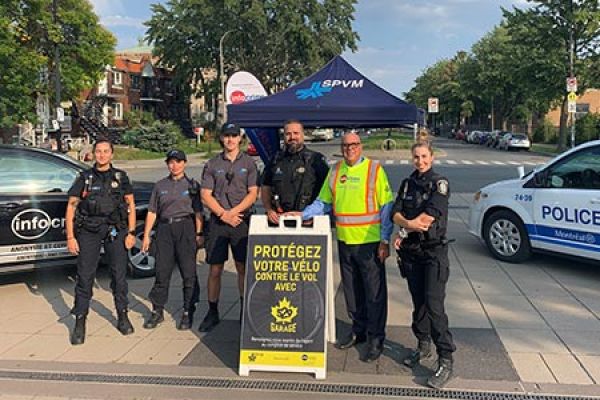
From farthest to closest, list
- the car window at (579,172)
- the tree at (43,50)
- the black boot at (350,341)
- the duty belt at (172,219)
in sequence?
the tree at (43,50) → the car window at (579,172) → the duty belt at (172,219) → the black boot at (350,341)

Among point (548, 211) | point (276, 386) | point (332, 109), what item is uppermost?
point (332, 109)

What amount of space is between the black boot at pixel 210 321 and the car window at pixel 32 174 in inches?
99.1

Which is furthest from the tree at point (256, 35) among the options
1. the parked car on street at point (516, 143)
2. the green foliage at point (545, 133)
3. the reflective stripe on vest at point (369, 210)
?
the reflective stripe on vest at point (369, 210)

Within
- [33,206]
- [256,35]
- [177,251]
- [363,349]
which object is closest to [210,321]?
[177,251]

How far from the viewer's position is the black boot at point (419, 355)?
14.3 ft

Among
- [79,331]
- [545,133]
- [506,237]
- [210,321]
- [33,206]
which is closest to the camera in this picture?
[79,331]

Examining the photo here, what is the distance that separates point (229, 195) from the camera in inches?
196

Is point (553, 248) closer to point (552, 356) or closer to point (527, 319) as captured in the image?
point (527, 319)

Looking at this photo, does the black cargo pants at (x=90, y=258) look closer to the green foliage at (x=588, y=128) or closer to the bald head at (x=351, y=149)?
the bald head at (x=351, y=149)

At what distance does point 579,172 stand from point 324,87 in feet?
10.3

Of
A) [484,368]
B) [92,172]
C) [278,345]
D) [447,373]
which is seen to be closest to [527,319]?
[484,368]

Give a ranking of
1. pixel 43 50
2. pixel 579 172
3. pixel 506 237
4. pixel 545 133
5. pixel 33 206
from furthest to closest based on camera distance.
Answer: pixel 545 133
pixel 43 50
pixel 506 237
pixel 579 172
pixel 33 206

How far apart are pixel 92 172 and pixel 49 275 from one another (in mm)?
2858

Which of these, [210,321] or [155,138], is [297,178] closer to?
[210,321]
